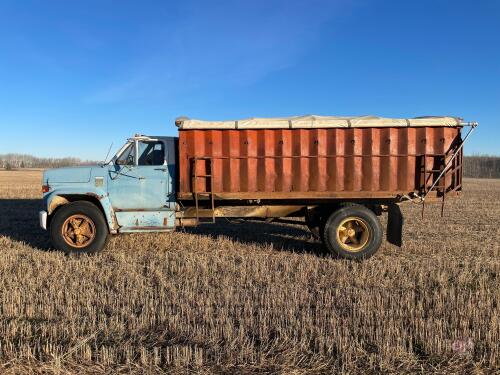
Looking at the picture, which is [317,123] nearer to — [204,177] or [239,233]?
[204,177]

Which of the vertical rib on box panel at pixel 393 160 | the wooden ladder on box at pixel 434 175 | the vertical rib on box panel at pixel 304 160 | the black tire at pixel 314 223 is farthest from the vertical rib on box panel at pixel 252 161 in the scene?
the wooden ladder on box at pixel 434 175

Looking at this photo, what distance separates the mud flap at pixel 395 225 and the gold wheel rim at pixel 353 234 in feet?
1.95

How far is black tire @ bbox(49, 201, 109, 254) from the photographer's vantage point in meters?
7.03

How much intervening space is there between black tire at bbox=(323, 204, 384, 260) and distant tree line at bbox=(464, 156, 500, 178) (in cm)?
9553

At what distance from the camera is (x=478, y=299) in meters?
4.78

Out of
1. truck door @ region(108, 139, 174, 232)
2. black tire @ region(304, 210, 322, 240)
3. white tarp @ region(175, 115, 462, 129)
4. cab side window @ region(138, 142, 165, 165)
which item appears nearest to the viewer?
white tarp @ region(175, 115, 462, 129)

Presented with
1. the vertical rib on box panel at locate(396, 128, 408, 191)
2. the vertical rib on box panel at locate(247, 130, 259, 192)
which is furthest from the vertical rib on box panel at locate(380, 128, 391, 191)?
the vertical rib on box panel at locate(247, 130, 259, 192)

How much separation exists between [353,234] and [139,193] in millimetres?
4114

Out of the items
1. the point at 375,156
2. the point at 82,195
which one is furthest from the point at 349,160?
the point at 82,195

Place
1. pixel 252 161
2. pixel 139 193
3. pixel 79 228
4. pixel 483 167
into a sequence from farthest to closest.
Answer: pixel 483 167, pixel 139 193, pixel 79 228, pixel 252 161

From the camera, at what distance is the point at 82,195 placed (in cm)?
724

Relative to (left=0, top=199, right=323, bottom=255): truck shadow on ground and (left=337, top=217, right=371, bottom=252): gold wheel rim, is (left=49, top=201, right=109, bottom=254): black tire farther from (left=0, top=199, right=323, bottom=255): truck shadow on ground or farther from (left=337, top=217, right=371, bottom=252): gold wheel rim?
(left=337, top=217, right=371, bottom=252): gold wheel rim

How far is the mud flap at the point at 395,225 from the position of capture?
281 inches

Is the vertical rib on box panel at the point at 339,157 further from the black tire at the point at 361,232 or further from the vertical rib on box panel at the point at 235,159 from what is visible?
the vertical rib on box panel at the point at 235,159
